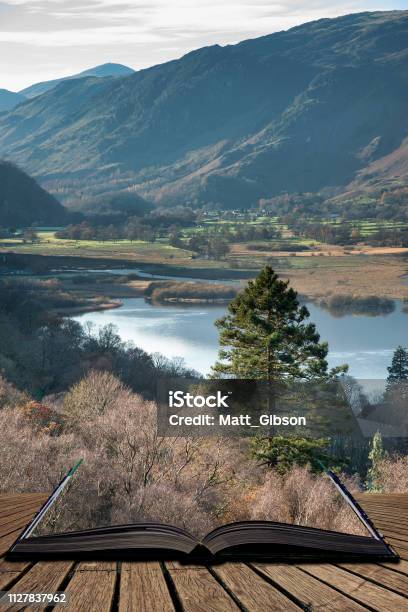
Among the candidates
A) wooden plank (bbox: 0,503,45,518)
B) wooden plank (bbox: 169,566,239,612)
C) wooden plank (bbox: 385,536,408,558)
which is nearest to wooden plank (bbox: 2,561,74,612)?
wooden plank (bbox: 169,566,239,612)

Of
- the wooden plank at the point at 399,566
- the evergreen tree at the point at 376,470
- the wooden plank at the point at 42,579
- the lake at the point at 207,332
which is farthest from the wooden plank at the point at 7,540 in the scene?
the lake at the point at 207,332

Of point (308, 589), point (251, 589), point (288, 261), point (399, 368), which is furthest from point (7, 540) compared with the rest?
point (288, 261)

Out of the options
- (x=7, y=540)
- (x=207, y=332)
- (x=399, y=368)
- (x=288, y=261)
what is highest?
(x=7, y=540)

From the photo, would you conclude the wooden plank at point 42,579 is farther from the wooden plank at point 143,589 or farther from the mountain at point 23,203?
the mountain at point 23,203

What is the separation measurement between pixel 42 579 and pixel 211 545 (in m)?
0.56

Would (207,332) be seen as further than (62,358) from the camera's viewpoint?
Yes

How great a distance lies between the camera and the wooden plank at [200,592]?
7.54 feet

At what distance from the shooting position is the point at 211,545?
2.76 m

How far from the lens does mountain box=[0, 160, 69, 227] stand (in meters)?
130

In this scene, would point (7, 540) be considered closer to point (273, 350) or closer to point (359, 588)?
point (359, 588)

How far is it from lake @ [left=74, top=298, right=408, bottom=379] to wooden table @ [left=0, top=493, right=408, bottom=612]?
175ft

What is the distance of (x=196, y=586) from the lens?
8.09ft

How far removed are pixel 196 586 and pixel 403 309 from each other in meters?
83.5

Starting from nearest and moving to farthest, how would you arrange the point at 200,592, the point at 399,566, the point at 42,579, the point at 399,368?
the point at 200,592
the point at 42,579
the point at 399,566
the point at 399,368
